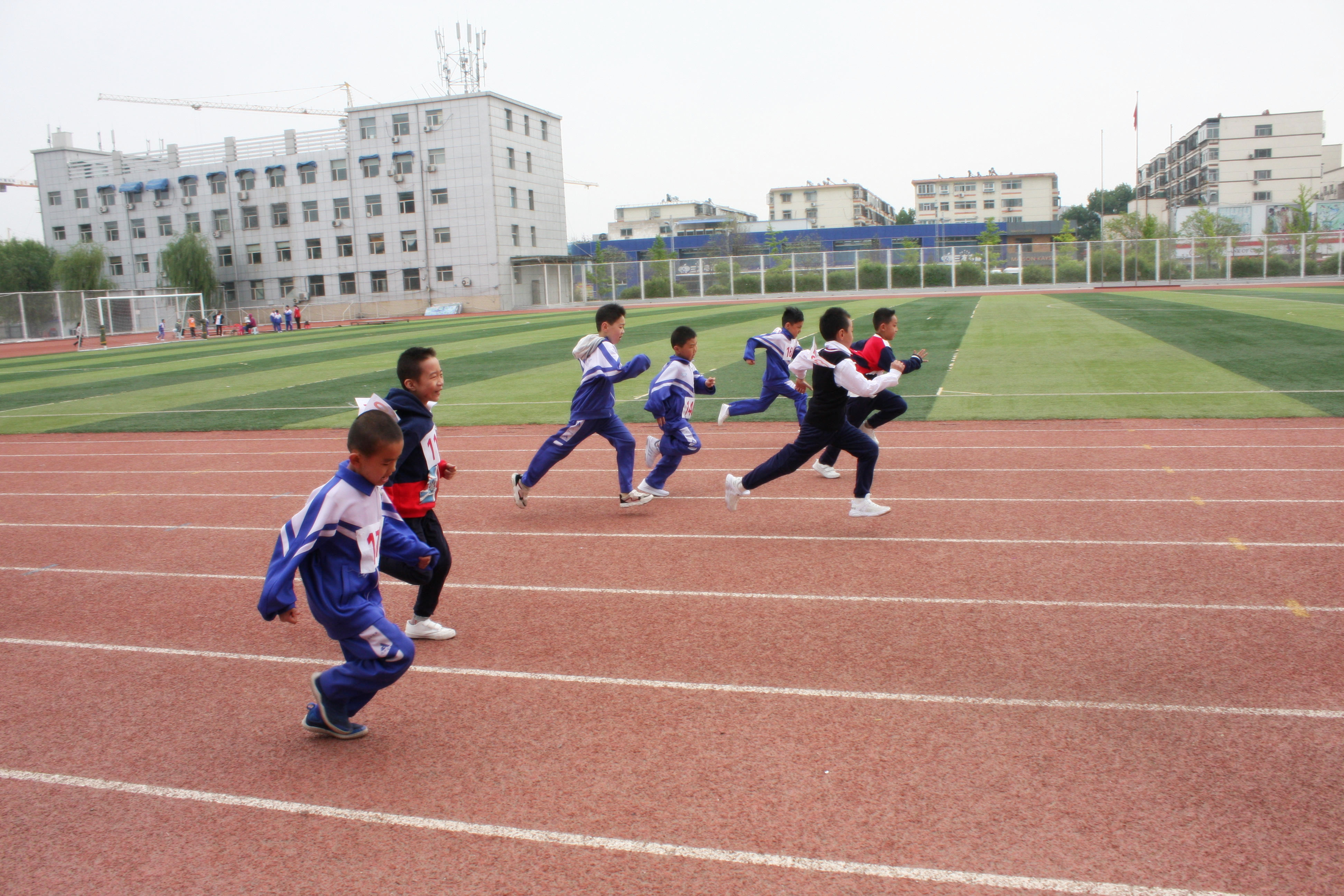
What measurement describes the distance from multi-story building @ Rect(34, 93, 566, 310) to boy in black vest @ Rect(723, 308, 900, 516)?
194ft

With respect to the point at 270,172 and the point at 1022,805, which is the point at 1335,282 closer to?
the point at 1022,805

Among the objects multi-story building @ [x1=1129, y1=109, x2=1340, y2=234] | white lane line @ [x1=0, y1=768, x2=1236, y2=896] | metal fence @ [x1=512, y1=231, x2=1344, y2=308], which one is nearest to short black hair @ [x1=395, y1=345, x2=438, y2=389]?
white lane line @ [x1=0, y1=768, x2=1236, y2=896]

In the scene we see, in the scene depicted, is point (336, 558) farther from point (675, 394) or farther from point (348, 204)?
point (348, 204)

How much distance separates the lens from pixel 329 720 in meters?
4.30

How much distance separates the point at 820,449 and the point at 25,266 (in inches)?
3265

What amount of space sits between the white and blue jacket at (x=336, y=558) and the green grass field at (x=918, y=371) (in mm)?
10228

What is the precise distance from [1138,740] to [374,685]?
11.2ft

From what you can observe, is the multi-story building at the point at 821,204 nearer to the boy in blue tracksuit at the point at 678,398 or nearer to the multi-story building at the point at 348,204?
the multi-story building at the point at 348,204

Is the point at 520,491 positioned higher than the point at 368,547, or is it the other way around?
the point at 368,547

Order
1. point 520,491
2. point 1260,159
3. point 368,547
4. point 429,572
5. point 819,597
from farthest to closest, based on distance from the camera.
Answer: point 1260,159
point 520,491
point 819,597
point 429,572
point 368,547

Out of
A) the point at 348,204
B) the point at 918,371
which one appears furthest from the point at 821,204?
the point at 918,371

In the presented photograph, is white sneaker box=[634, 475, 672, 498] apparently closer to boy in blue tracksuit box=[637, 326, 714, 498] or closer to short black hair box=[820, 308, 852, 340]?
boy in blue tracksuit box=[637, 326, 714, 498]

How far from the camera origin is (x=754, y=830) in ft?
11.5

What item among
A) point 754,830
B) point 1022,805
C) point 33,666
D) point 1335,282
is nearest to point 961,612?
point 1022,805
